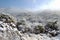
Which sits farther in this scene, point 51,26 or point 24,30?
point 51,26

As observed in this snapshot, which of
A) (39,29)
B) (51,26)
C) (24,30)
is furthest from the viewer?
(51,26)

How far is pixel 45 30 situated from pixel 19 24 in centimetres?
272

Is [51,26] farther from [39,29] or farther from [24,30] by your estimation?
[24,30]

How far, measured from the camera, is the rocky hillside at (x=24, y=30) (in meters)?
10.8

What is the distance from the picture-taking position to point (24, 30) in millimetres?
12805

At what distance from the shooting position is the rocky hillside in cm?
1077

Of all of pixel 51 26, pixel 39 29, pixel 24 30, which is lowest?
pixel 51 26

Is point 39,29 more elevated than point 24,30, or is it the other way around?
point 24,30

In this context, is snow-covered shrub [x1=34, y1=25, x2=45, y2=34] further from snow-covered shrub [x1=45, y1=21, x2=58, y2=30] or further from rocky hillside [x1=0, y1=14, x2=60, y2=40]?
snow-covered shrub [x1=45, y1=21, x2=58, y2=30]

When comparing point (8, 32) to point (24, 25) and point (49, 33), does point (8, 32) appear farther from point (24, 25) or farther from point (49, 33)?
point (49, 33)

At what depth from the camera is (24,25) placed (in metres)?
13.6

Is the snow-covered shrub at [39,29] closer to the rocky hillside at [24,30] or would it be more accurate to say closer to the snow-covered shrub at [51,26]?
the rocky hillside at [24,30]

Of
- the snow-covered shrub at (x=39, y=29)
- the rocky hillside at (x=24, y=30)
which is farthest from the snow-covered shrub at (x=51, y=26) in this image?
the snow-covered shrub at (x=39, y=29)

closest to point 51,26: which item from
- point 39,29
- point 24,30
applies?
point 39,29
